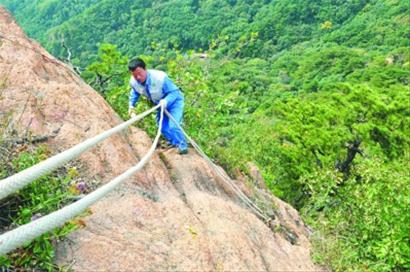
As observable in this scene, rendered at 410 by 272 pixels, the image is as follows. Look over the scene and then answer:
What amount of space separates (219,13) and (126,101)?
436 ft

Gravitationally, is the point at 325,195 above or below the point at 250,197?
below

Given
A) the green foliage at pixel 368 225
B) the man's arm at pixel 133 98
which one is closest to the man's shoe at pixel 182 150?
the man's arm at pixel 133 98

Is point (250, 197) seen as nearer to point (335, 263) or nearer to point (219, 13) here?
point (335, 263)

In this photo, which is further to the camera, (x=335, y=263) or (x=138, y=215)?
(x=335, y=263)

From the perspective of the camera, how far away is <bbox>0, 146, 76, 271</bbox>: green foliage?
404 cm

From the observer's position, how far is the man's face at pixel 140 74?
7.97 m

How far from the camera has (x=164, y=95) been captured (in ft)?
27.6

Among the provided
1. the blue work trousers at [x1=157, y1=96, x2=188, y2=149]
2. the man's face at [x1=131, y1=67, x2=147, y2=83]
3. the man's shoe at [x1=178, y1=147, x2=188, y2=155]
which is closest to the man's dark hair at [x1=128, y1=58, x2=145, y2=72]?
the man's face at [x1=131, y1=67, x2=147, y2=83]

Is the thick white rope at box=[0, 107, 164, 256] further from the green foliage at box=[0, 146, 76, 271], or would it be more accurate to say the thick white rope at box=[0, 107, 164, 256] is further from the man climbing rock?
the man climbing rock

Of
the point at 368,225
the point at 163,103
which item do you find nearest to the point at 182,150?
the point at 163,103

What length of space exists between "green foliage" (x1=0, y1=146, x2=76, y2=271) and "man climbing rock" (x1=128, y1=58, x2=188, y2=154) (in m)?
3.44

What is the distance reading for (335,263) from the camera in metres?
7.95

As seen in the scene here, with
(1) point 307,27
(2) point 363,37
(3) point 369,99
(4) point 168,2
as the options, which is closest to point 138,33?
(4) point 168,2

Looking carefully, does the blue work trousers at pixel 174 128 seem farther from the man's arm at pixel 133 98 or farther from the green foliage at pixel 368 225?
the green foliage at pixel 368 225
